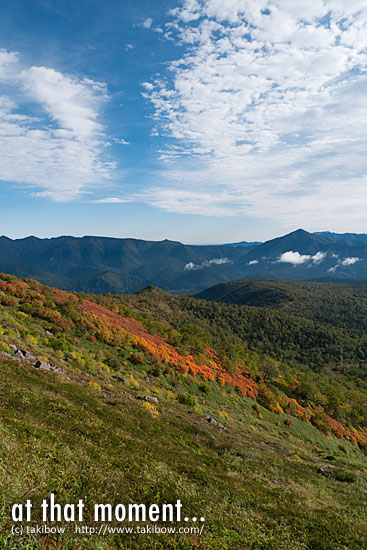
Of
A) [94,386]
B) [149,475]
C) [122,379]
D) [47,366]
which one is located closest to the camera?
[149,475]

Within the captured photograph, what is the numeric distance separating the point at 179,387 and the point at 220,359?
28779 millimetres

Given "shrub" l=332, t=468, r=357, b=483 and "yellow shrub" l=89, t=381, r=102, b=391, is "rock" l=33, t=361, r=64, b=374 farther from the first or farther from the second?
"shrub" l=332, t=468, r=357, b=483

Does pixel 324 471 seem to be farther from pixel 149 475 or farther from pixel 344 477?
pixel 149 475

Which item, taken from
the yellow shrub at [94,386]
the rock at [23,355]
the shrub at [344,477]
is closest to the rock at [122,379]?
the yellow shrub at [94,386]

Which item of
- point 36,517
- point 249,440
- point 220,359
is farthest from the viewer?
point 220,359

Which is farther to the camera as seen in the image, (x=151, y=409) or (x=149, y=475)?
(x=151, y=409)

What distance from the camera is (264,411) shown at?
1657 inches

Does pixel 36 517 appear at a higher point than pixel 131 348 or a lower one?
higher

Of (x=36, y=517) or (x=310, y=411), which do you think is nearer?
(x=36, y=517)

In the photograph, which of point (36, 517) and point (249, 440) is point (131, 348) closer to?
point (249, 440)

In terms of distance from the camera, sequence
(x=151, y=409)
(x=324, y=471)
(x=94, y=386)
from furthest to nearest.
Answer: (x=324, y=471) < (x=151, y=409) < (x=94, y=386)

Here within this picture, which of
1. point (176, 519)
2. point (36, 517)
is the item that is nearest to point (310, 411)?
point (176, 519)

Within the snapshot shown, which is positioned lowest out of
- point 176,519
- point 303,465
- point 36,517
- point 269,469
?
point 303,465

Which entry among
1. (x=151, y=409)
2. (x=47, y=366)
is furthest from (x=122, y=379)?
(x=47, y=366)
